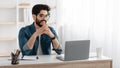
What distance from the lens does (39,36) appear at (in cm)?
284

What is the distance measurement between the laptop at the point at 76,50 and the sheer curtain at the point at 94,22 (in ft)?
4.15

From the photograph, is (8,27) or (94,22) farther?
(8,27)

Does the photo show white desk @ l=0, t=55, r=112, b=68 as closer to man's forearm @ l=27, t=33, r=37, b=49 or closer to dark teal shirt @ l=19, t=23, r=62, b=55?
man's forearm @ l=27, t=33, r=37, b=49

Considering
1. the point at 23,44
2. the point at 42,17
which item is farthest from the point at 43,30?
the point at 23,44

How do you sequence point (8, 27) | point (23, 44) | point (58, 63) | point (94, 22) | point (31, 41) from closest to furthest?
1. point (58, 63)
2. point (31, 41)
3. point (23, 44)
4. point (94, 22)
5. point (8, 27)

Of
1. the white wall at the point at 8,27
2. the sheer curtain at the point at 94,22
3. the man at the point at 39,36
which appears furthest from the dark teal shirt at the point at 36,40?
the white wall at the point at 8,27

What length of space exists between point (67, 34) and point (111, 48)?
1.41m

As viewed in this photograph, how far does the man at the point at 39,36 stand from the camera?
2.67 m

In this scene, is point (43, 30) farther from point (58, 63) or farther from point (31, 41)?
point (58, 63)

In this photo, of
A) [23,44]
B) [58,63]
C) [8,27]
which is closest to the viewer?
[58,63]

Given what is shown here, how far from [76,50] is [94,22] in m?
1.80

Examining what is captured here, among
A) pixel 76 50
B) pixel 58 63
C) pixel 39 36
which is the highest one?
pixel 39 36

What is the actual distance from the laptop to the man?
1.40 ft

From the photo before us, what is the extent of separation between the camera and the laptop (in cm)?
229
